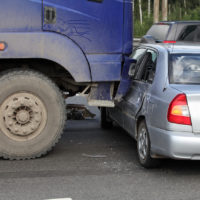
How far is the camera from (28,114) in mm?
6836

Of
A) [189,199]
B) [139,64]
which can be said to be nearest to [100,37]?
[139,64]

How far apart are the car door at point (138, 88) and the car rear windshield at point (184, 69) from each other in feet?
1.23

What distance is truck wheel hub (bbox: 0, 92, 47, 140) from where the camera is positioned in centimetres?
680

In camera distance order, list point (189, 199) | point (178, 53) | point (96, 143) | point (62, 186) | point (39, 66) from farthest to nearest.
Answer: point (96, 143)
point (39, 66)
point (178, 53)
point (62, 186)
point (189, 199)

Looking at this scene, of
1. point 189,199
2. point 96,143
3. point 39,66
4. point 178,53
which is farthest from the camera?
point 96,143

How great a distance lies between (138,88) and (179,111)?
147 centimetres

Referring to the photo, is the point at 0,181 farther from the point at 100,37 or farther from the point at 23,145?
the point at 100,37

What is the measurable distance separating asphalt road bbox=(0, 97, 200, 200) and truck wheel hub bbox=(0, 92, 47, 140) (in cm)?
37

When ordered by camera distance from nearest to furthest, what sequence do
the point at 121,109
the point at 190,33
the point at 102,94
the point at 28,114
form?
1. the point at 28,114
2. the point at 102,94
3. the point at 121,109
4. the point at 190,33

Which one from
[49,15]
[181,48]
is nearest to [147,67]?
[181,48]

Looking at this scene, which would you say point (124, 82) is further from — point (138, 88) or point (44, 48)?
point (44, 48)

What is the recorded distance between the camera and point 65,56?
22.2 feet

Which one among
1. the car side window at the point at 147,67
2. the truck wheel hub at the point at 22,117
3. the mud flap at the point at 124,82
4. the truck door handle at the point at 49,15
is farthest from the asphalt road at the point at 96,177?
the truck door handle at the point at 49,15

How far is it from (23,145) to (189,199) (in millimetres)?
2467
